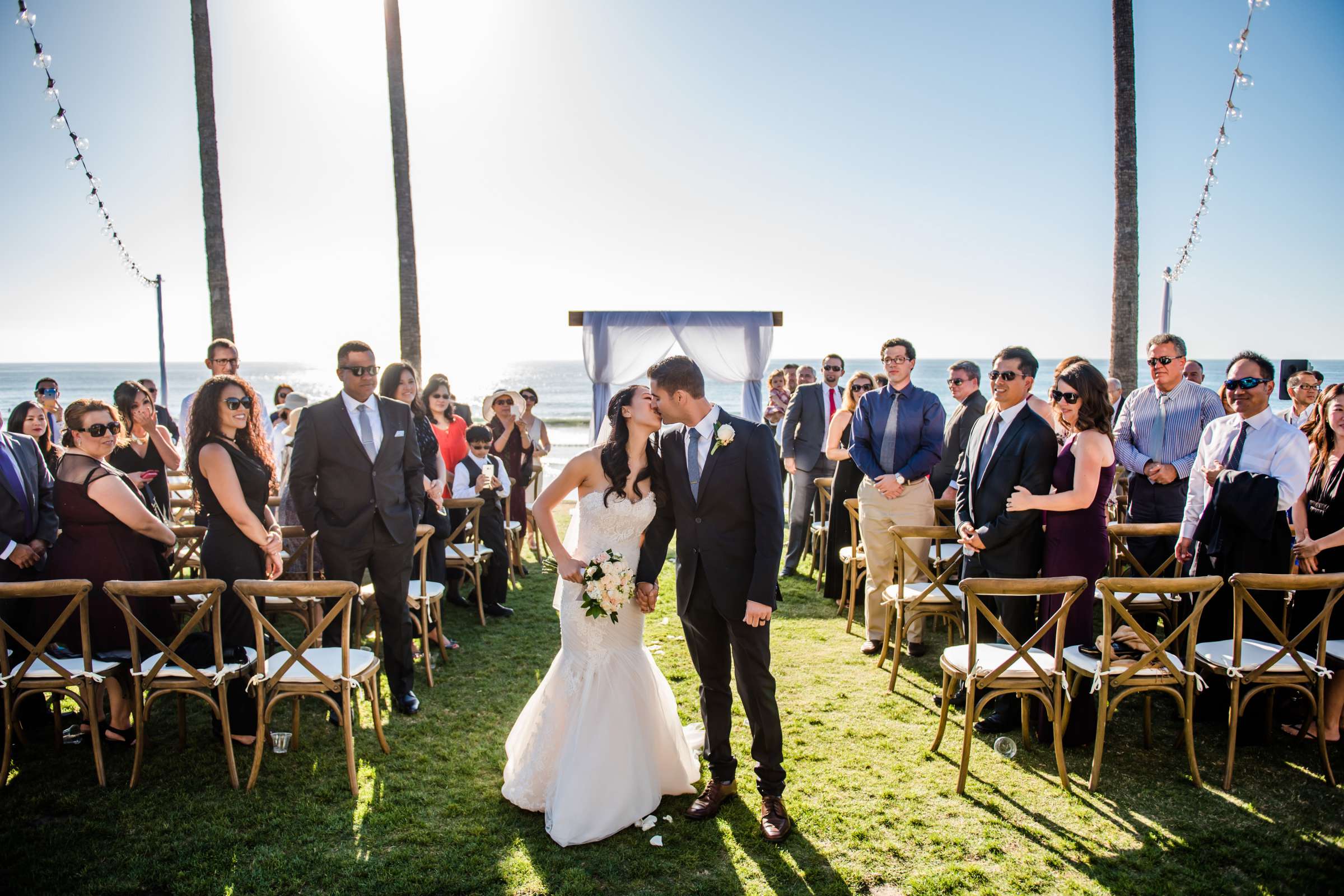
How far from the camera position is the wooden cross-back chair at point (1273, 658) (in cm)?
356

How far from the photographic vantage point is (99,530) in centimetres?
405

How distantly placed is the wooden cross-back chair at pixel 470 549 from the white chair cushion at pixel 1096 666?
437 centimetres

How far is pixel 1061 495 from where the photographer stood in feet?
13.2

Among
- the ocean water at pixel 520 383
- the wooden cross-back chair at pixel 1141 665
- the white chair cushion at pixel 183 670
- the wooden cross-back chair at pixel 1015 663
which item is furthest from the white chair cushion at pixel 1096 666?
the ocean water at pixel 520 383

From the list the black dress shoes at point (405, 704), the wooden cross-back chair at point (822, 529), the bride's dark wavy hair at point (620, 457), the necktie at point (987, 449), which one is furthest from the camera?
the wooden cross-back chair at point (822, 529)

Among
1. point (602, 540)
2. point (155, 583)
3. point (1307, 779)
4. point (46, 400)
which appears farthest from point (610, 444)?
point (46, 400)

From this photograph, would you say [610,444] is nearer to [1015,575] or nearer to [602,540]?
[602,540]

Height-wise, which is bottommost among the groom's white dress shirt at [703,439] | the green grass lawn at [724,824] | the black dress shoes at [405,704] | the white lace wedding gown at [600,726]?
the green grass lawn at [724,824]

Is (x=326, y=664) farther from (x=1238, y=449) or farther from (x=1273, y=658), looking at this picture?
(x=1238, y=449)

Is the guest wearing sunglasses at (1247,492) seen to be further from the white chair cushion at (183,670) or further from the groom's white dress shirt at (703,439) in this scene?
the white chair cushion at (183,670)

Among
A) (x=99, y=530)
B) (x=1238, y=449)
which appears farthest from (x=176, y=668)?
(x=1238, y=449)

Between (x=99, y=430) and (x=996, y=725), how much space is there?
5283 millimetres

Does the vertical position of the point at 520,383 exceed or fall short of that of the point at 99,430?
it exceeds it

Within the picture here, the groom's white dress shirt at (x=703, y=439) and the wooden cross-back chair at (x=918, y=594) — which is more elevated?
the groom's white dress shirt at (x=703, y=439)
